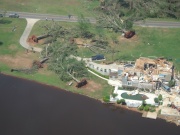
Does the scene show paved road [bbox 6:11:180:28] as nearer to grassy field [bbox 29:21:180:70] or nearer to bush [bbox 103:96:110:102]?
grassy field [bbox 29:21:180:70]

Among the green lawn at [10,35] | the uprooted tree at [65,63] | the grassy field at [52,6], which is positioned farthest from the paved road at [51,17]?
the uprooted tree at [65,63]

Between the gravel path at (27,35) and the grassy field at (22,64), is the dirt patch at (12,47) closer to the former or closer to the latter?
the grassy field at (22,64)

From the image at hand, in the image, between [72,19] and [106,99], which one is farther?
[72,19]

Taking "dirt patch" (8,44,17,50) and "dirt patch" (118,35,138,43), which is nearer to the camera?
"dirt patch" (8,44,17,50)

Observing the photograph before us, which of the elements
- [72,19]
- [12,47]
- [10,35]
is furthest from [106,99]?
[72,19]

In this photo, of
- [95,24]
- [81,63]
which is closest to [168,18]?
[95,24]

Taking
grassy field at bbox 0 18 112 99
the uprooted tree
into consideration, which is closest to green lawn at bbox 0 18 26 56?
grassy field at bbox 0 18 112 99

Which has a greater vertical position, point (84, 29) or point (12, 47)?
point (84, 29)

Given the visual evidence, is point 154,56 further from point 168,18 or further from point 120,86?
point 168,18

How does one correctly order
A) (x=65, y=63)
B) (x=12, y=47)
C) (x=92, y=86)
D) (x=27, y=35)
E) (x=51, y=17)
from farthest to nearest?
(x=51, y=17) → (x=27, y=35) → (x=12, y=47) → (x=65, y=63) → (x=92, y=86)

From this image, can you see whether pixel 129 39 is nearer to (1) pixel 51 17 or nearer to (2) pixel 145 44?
(2) pixel 145 44
